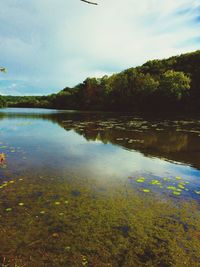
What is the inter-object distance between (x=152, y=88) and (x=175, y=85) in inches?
246

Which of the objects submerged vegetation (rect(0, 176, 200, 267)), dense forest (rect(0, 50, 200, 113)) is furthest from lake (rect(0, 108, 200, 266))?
dense forest (rect(0, 50, 200, 113))

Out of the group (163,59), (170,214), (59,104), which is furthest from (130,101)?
(170,214)

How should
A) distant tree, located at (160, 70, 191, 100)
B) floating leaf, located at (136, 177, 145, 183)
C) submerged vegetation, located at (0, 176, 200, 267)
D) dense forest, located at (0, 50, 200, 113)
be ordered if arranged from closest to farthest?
submerged vegetation, located at (0, 176, 200, 267), floating leaf, located at (136, 177, 145, 183), distant tree, located at (160, 70, 191, 100), dense forest, located at (0, 50, 200, 113)

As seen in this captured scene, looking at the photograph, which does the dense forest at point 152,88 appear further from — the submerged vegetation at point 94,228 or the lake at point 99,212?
the submerged vegetation at point 94,228

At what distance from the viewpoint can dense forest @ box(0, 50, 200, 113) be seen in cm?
5228

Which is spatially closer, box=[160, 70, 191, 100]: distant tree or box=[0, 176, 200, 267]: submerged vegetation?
box=[0, 176, 200, 267]: submerged vegetation

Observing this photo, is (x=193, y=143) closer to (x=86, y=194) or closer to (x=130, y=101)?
(x=86, y=194)

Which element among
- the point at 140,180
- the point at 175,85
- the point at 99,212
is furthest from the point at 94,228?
the point at 175,85

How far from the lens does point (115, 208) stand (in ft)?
17.9

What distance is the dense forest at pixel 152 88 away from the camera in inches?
2058

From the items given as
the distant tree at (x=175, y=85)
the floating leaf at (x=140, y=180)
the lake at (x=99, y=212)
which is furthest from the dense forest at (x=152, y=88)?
the floating leaf at (x=140, y=180)

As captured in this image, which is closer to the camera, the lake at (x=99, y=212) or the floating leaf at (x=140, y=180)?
the lake at (x=99, y=212)

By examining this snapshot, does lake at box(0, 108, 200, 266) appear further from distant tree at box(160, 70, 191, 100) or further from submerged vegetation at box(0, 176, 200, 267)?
distant tree at box(160, 70, 191, 100)

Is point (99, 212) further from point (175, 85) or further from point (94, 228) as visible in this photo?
point (175, 85)
